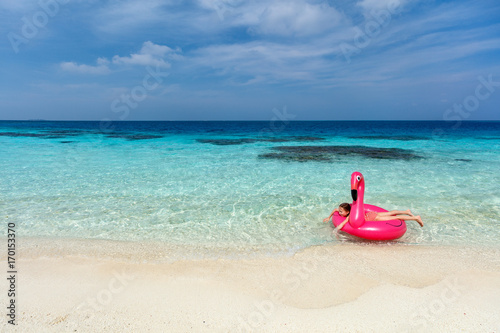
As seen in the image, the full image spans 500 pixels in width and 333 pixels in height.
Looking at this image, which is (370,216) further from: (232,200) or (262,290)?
(232,200)

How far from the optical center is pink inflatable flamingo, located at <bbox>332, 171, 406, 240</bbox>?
5.06 m

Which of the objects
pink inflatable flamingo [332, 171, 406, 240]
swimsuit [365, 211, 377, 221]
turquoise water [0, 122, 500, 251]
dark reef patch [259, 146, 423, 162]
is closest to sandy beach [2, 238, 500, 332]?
pink inflatable flamingo [332, 171, 406, 240]

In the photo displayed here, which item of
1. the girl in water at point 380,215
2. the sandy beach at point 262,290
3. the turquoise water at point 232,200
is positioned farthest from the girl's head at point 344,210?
the sandy beach at point 262,290

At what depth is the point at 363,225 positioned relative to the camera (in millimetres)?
5195

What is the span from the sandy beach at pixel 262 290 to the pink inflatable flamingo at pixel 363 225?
0.22m

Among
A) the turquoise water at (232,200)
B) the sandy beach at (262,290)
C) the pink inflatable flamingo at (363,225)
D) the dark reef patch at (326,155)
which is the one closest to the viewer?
the sandy beach at (262,290)

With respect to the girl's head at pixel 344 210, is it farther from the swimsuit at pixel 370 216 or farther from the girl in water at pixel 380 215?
the swimsuit at pixel 370 216

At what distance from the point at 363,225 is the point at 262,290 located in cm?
245

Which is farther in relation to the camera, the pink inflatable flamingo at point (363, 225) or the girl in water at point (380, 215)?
the girl in water at point (380, 215)

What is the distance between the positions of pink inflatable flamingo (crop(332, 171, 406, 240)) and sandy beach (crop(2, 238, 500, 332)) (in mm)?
223

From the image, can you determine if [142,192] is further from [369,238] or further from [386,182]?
[386,182]

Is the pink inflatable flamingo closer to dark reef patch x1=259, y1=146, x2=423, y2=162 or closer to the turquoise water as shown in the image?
the turquoise water

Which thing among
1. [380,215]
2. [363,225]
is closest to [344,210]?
[363,225]

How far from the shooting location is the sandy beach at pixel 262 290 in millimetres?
3219
